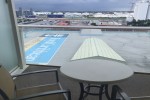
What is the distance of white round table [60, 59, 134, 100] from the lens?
4.30 ft

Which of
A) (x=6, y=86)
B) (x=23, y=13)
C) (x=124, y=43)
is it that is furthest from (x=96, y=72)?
(x=124, y=43)

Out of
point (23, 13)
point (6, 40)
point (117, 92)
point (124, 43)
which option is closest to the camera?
point (117, 92)

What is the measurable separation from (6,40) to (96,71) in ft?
6.01

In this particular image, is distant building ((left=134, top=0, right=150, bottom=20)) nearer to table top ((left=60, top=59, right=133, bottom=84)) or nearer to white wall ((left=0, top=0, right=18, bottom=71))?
table top ((left=60, top=59, right=133, bottom=84))

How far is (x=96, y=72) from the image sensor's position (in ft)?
4.71

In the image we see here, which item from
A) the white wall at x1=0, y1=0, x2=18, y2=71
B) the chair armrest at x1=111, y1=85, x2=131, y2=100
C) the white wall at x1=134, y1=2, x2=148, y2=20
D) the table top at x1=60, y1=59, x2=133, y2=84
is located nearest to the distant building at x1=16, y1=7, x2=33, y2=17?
the white wall at x1=0, y1=0, x2=18, y2=71

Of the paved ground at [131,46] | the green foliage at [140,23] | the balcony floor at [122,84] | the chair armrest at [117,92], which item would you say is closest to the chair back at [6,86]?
the chair armrest at [117,92]

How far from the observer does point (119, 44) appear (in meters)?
3.96

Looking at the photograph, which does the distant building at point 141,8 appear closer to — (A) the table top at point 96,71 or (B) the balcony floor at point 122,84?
(B) the balcony floor at point 122,84

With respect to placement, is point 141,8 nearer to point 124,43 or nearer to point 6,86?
point 124,43

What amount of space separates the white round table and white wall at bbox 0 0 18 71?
147cm

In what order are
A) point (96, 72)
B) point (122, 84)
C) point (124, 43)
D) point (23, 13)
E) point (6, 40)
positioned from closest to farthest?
point (96, 72) < point (122, 84) < point (6, 40) < point (23, 13) < point (124, 43)

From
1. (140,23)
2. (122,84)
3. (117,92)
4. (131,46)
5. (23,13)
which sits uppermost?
(23,13)

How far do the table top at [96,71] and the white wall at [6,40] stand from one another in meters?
1.47
